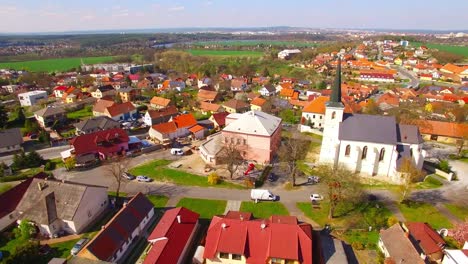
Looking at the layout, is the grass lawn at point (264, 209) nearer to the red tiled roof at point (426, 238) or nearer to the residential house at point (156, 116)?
the red tiled roof at point (426, 238)

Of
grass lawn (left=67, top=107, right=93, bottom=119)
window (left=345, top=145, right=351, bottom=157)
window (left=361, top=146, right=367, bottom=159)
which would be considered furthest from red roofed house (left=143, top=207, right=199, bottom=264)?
grass lawn (left=67, top=107, right=93, bottom=119)

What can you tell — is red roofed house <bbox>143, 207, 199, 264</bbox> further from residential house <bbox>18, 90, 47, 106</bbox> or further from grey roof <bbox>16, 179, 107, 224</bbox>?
residential house <bbox>18, 90, 47, 106</bbox>

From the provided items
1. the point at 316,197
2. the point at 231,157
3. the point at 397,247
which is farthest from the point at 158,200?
the point at 397,247

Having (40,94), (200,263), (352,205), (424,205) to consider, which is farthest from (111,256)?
(40,94)

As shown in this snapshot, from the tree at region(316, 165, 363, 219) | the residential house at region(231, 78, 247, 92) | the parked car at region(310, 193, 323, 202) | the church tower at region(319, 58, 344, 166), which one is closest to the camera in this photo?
the tree at region(316, 165, 363, 219)

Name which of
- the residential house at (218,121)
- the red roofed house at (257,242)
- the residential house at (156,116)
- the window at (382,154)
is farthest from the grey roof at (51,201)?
the window at (382,154)

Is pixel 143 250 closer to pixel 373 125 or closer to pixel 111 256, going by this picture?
pixel 111 256

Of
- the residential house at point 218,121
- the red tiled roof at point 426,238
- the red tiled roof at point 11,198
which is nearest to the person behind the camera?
the red tiled roof at point 426,238
